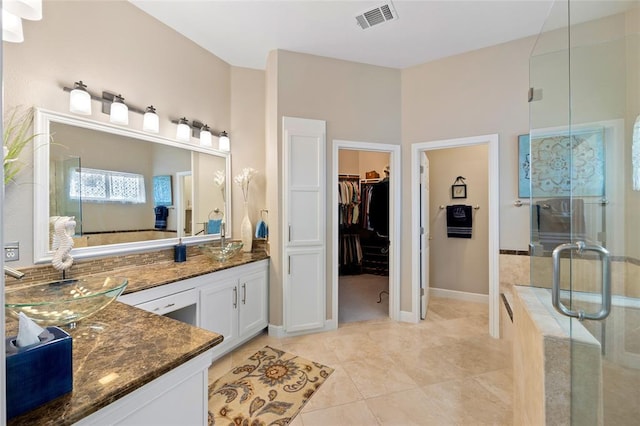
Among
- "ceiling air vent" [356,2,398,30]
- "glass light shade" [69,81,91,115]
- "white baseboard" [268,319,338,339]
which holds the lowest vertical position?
"white baseboard" [268,319,338,339]

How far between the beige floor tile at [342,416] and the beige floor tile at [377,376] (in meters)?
0.16

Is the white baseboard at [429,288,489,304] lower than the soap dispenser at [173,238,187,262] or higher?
lower

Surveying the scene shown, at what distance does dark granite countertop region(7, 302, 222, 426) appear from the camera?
69 cm

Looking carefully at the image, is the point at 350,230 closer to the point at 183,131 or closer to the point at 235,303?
the point at 235,303

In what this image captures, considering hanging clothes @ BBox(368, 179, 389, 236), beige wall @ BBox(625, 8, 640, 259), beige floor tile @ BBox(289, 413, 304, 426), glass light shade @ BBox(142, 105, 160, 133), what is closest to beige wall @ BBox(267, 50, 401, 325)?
glass light shade @ BBox(142, 105, 160, 133)

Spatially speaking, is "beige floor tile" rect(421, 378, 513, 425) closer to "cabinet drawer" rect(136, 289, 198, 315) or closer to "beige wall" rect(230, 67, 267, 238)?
"cabinet drawer" rect(136, 289, 198, 315)

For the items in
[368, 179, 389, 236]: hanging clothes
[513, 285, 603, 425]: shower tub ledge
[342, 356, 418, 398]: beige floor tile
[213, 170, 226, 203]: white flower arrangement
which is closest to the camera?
[513, 285, 603, 425]: shower tub ledge

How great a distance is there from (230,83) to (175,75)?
28.0 inches

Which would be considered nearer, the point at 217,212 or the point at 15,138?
the point at 15,138

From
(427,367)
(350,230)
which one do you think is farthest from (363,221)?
(427,367)

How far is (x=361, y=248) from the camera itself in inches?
217

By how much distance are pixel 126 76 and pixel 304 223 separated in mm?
1998

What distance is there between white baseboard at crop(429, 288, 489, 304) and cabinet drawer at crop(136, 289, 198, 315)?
346 centimetres

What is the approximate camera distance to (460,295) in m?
4.02
